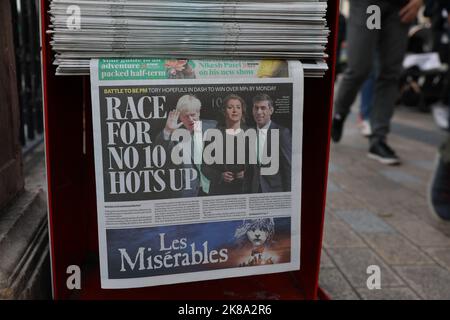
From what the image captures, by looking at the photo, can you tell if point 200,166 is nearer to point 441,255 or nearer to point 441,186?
point 441,255

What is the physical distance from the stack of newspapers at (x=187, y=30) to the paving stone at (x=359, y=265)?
3.34ft

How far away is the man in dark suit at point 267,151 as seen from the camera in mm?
1258

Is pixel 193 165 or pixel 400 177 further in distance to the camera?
pixel 400 177

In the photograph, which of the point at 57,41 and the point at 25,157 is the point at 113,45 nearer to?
the point at 57,41

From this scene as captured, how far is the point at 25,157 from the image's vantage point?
2.29 meters

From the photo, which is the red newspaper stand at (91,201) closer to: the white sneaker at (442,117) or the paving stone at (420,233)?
the paving stone at (420,233)

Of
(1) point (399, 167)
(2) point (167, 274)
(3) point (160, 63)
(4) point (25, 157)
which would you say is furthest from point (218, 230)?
(1) point (399, 167)

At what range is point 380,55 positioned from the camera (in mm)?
3623

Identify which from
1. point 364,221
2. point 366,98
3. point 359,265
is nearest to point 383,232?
point 364,221

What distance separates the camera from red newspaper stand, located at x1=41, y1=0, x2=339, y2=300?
140 centimetres

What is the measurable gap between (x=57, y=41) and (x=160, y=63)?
25cm

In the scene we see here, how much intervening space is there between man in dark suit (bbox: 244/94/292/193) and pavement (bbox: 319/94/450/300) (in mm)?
723

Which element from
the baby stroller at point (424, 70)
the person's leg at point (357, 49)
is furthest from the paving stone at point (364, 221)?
the baby stroller at point (424, 70)

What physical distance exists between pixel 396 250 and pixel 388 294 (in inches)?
18.0
